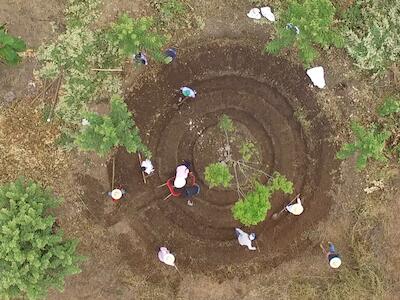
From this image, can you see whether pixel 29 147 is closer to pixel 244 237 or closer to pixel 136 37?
pixel 136 37

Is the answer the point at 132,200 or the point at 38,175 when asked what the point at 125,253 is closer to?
the point at 132,200

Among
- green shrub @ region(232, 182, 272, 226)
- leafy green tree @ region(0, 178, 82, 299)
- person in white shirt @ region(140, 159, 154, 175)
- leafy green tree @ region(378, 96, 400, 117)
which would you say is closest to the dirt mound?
person in white shirt @ region(140, 159, 154, 175)

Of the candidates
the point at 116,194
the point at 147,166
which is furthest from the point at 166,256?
the point at 147,166

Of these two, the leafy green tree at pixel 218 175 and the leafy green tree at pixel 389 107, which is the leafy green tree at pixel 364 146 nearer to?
the leafy green tree at pixel 389 107

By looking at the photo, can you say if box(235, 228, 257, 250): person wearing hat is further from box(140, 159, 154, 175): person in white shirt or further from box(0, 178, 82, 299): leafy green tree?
box(0, 178, 82, 299): leafy green tree

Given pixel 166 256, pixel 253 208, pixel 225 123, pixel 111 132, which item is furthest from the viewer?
pixel 225 123

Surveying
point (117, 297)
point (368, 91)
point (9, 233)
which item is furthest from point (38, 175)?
point (368, 91)

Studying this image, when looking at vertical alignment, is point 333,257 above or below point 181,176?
below
